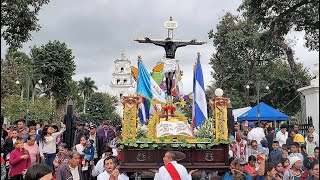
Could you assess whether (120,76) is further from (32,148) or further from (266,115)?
(32,148)

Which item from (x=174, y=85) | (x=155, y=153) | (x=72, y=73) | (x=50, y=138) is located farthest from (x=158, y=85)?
(x=72, y=73)

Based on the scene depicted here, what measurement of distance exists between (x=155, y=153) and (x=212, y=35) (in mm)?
21337

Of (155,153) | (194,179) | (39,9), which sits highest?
(39,9)

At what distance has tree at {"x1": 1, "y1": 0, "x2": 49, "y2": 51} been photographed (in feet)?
41.0

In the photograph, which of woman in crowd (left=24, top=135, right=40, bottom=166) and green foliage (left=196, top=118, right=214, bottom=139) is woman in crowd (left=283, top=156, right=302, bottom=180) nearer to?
green foliage (left=196, top=118, right=214, bottom=139)

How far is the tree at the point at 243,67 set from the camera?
27781mm

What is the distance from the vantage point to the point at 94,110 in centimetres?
5916

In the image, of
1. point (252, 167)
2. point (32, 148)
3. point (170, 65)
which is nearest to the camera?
point (252, 167)

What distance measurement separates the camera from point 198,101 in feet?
33.0

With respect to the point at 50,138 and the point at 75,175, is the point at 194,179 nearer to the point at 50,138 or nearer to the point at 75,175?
the point at 50,138

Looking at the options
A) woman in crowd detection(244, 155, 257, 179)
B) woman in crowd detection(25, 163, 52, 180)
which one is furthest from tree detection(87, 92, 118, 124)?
woman in crowd detection(25, 163, 52, 180)

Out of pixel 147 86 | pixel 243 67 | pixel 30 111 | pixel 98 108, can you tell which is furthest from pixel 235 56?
pixel 98 108

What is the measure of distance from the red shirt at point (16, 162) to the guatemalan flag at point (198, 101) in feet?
12.2

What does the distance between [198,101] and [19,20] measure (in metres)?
6.16
